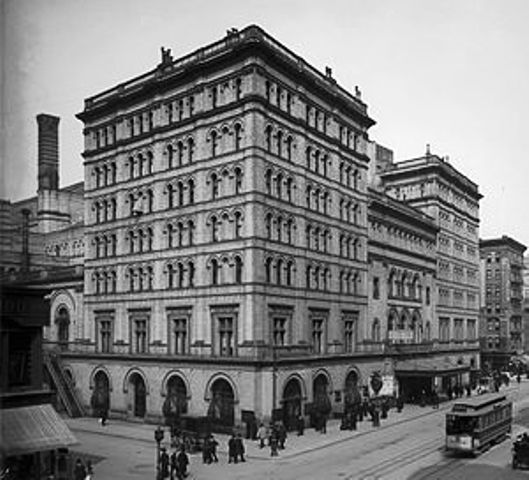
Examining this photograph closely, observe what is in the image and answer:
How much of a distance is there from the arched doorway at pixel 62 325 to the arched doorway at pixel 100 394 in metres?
4.09

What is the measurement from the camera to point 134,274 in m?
38.2

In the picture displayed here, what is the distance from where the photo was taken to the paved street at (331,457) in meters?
23.7

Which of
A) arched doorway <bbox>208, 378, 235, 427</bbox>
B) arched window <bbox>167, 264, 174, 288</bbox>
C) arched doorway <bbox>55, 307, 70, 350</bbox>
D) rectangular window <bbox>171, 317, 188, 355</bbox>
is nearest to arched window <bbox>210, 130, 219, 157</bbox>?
arched window <bbox>167, 264, 174, 288</bbox>

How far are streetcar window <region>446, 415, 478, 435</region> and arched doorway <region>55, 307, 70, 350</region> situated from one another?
23.9 m

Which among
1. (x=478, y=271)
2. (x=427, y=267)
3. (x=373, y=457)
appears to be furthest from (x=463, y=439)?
(x=478, y=271)

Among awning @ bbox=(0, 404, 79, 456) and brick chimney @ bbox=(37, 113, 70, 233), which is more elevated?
brick chimney @ bbox=(37, 113, 70, 233)

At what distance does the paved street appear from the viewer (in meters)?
23.7

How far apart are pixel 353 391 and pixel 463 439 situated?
14746mm

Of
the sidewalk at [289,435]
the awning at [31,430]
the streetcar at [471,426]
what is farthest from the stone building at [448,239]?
the awning at [31,430]

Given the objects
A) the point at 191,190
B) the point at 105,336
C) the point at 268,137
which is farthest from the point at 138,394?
the point at 268,137

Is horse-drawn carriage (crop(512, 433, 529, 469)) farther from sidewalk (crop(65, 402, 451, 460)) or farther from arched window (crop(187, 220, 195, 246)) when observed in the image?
arched window (crop(187, 220, 195, 246))

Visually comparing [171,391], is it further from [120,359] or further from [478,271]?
[478,271]

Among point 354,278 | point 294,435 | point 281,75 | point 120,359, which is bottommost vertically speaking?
point 294,435

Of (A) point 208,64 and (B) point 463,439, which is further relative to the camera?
(A) point 208,64
